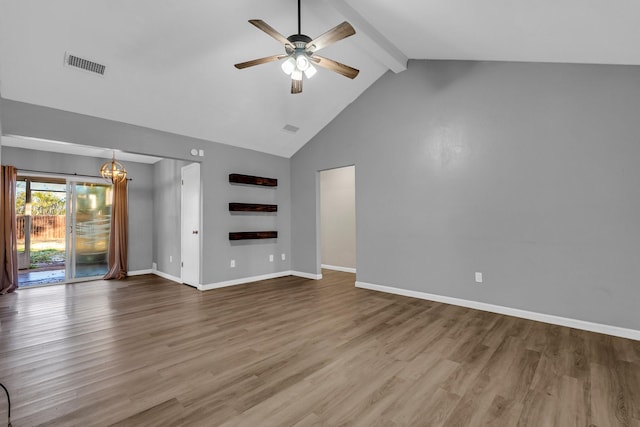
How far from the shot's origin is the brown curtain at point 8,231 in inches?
197

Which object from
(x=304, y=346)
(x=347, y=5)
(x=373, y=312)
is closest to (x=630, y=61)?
(x=347, y=5)

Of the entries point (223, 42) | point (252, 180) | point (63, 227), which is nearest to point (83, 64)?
point (223, 42)

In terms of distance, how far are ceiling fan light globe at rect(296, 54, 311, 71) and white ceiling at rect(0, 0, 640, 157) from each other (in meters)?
0.75

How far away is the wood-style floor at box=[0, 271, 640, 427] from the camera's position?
1.79 meters

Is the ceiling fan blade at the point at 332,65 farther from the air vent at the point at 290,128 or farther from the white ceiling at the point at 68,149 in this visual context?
→ the white ceiling at the point at 68,149

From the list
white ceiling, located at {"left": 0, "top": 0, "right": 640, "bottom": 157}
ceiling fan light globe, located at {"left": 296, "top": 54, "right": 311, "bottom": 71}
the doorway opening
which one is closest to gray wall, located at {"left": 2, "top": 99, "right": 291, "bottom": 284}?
white ceiling, located at {"left": 0, "top": 0, "right": 640, "bottom": 157}

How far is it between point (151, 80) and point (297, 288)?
3.68m

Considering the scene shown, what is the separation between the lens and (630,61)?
287 centimetres

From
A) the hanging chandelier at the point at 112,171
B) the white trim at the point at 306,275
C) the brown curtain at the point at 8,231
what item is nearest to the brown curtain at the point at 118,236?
the hanging chandelier at the point at 112,171

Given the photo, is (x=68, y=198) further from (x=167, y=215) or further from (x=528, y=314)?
(x=528, y=314)

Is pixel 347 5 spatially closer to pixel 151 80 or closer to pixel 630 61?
pixel 151 80

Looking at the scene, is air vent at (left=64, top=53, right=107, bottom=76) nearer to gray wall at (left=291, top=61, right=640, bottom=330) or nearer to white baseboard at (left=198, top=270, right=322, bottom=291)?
white baseboard at (left=198, top=270, right=322, bottom=291)

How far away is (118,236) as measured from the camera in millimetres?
6320

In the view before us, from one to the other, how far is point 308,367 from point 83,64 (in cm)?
387
